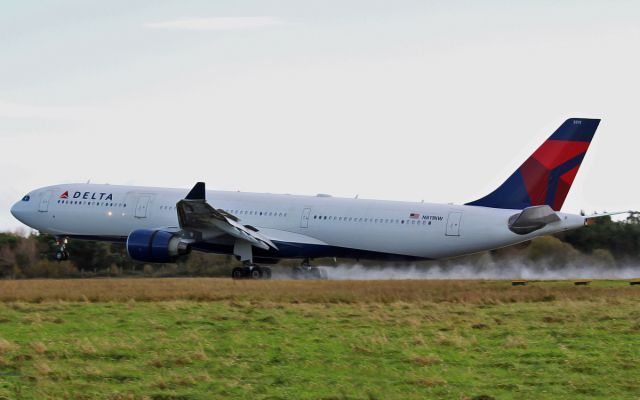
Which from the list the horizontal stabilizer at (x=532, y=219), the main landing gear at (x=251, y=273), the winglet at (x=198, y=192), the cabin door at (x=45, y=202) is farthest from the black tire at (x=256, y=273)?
the cabin door at (x=45, y=202)

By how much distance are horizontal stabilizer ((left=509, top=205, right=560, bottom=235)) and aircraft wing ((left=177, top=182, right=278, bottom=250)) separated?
1014 cm

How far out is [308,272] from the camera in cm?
4228

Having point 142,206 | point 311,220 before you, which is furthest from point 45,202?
point 311,220

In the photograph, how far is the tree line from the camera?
43281 millimetres

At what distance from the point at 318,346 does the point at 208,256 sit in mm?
33508

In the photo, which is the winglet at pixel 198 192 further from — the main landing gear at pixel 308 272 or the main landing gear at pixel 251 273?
the main landing gear at pixel 308 272

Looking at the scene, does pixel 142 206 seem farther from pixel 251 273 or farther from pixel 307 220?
pixel 307 220

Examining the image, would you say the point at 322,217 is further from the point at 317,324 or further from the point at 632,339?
the point at 632,339

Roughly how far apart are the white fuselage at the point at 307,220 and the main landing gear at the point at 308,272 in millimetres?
830

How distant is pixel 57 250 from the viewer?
46.0 metres

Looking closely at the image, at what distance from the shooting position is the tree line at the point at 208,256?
43281mm

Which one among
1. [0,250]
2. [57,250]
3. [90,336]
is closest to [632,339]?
[90,336]

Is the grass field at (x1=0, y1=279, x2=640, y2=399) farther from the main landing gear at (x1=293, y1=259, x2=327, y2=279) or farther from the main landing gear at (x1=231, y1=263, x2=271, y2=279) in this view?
the main landing gear at (x1=293, y1=259, x2=327, y2=279)

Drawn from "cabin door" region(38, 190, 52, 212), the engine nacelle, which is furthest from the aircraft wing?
"cabin door" region(38, 190, 52, 212)
